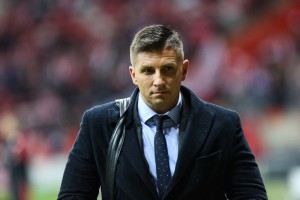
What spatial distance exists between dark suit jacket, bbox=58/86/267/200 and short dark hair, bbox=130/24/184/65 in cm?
28

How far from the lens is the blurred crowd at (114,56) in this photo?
13.8m

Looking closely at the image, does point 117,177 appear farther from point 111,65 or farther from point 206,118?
point 111,65

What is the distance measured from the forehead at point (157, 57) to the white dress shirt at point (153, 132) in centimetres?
22

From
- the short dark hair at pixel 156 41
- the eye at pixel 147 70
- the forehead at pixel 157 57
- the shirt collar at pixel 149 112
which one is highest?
the short dark hair at pixel 156 41

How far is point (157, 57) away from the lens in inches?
126

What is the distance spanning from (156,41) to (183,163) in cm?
50

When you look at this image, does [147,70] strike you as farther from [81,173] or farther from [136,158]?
[81,173]

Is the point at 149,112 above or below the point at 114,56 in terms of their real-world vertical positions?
below

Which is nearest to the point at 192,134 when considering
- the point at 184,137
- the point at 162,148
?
the point at 184,137

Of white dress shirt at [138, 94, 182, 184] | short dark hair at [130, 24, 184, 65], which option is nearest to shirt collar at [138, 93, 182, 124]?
white dress shirt at [138, 94, 182, 184]

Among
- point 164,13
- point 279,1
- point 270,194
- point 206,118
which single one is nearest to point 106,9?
point 164,13

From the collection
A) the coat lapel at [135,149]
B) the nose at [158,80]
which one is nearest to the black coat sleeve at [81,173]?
the coat lapel at [135,149]

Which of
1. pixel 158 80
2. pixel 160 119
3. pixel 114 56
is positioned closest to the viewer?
pixel 158 80

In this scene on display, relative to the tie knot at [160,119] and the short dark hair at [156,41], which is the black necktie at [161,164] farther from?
the short dark hair at [156,41]
